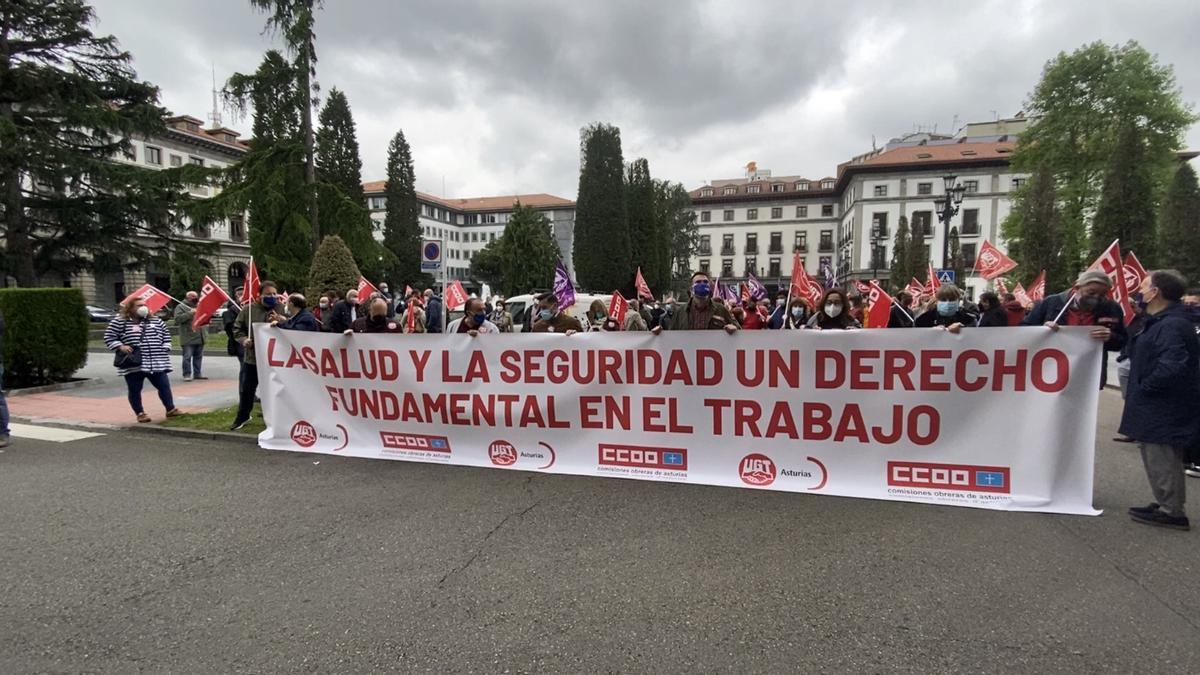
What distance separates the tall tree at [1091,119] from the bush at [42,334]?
124 feet

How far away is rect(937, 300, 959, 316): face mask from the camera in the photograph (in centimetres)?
736

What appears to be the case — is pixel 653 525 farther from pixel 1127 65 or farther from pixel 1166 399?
pixel 1127 65

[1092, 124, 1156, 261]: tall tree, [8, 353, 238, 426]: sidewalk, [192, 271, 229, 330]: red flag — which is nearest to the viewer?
[192, 271, 229, 330]: red flag

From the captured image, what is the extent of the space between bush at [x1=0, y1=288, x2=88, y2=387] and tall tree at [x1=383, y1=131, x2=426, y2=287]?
197 feet

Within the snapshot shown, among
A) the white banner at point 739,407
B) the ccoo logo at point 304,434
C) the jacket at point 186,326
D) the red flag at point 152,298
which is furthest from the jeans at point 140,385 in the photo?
the jacket at point 186,326

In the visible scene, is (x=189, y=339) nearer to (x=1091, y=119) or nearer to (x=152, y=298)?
(x=152, y=298)

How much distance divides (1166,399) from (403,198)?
75609mm

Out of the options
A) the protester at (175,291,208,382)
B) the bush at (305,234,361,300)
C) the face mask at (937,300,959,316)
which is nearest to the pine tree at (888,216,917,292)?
the bush at (305,234,361,300)

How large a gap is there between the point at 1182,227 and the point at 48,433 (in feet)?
117

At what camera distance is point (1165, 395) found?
13.5 ft

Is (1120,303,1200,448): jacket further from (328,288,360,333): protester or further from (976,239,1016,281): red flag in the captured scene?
(328,288,360,333): protester

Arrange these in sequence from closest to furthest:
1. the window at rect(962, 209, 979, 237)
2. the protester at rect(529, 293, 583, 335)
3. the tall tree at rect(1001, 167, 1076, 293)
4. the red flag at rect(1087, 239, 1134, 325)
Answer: the red flag at rect(1087, 239, 1134, 325) → the protester at rect(529, 293, 583, 335) → the tall tree at rect(1001, 167, 1076, 293) → the window at rect(962, 209, 979, 237)

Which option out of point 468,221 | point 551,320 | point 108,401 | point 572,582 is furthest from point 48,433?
point 468,221

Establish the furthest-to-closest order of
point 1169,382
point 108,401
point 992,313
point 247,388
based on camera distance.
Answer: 1. point 108,401
2. point 247,388
3. point 992,313
4. point 1169,382
